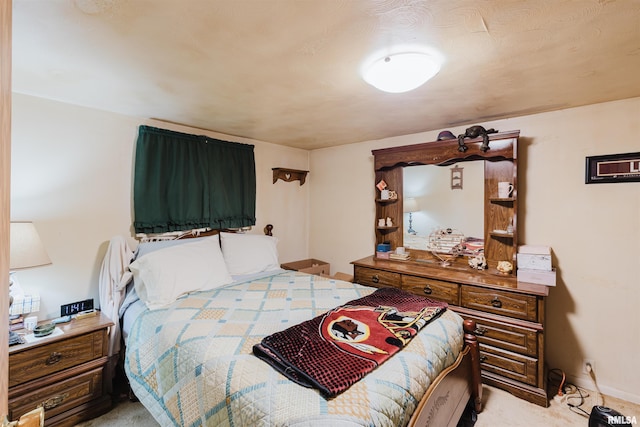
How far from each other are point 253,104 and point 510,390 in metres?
2.98

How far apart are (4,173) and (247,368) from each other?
1.13m

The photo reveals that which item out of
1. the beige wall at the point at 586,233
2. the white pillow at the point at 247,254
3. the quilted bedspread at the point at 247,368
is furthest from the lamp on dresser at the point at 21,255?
the beige wall at the point at 586,233

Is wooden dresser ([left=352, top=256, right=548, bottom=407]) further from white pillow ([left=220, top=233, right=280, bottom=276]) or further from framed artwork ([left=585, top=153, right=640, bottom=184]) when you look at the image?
white pillow ([left=220, top=233, right=280, bottom=276])

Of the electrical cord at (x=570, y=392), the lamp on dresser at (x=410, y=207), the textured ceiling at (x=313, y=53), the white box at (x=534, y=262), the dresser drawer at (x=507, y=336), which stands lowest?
the electrical cord at (x=570, y=392)

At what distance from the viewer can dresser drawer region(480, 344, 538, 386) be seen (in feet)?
7.05

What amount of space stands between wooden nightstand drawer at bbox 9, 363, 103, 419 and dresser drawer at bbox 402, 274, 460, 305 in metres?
2.50

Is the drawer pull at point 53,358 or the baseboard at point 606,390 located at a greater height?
the drawer pull at point 53,358

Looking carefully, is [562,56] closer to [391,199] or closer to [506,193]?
[506,193]

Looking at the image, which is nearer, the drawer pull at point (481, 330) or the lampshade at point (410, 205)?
the drawer pull at point (481, 330)

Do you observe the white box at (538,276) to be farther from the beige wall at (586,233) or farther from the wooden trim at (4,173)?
the wooden trim at (4,173)

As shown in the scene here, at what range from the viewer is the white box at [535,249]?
2.39m

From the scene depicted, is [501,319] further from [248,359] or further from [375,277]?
[248,359]

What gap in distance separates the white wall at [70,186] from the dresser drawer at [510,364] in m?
3.16

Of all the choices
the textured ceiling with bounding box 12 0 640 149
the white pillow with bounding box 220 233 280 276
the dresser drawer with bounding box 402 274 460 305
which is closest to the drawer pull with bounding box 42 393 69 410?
the white pillow with bounding box 220 233 280 276
